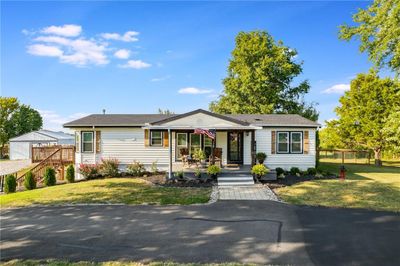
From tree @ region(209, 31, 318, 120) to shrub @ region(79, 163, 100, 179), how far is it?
19.7 metres

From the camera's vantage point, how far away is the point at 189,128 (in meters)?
15.1

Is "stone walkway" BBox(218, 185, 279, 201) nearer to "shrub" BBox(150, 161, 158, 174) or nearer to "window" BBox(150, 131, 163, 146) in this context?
"shrub" BBox(150, 161, 158, 174)

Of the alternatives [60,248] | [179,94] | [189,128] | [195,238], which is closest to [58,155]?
[189,128]

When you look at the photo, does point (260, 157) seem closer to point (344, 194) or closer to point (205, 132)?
point (205, 132)

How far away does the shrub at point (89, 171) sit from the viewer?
54.4ft

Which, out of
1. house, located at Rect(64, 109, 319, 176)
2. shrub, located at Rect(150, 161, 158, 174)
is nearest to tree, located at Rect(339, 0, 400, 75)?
house, located at Rect(64, 109, 319, 176)

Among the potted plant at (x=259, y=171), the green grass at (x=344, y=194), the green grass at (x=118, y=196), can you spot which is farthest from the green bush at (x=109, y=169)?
the green grass at (x=344, y=194)

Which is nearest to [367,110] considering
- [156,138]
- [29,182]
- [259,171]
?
[259,171]

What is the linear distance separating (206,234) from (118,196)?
19.0 feet

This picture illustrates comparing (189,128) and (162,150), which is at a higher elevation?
(189,128)

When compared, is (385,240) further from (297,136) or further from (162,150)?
(162,150)

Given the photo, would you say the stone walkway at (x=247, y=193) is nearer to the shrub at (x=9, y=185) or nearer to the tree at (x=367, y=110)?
the shrub at (x=9, y=185)

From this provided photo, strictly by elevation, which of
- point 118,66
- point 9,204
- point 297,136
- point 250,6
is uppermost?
point 250,6

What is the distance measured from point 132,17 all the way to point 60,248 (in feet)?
36.7
